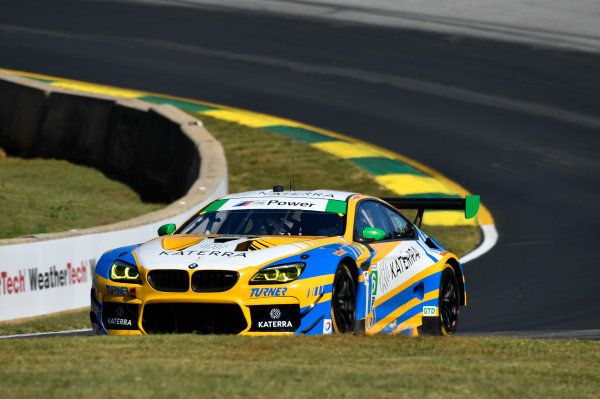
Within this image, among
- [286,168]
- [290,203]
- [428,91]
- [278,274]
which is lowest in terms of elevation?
[286,168]

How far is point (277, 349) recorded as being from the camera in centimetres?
794

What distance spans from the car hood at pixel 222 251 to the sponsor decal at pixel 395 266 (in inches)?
22.4

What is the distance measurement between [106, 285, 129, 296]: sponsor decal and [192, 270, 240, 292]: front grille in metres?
0.55

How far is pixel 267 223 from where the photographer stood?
9.75 m

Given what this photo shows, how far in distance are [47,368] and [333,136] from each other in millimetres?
17777

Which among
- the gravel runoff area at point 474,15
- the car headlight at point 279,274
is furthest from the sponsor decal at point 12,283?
the gravel runoff area at point 474,15

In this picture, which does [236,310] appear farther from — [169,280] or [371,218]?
[371,218]

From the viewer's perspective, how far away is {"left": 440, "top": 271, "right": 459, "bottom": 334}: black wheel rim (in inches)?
418

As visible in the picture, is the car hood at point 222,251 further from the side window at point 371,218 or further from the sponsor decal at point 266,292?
the side window at point 371,218

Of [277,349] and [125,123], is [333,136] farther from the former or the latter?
[277,349]

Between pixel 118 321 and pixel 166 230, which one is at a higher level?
pixel 166 230

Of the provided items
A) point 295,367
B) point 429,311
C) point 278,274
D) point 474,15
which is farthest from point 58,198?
point 474,15

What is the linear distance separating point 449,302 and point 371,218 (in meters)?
1.23

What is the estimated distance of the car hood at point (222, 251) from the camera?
28.3ft
